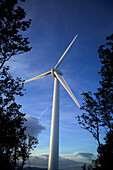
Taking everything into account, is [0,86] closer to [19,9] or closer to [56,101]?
[19,9]

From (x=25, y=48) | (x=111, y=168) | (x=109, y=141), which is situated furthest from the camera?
(x=109, y=141)

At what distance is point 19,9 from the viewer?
1573cm

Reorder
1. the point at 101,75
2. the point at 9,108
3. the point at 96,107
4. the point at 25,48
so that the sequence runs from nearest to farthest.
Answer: the point at 25,48 < the point at 9,108 < the point at 101,75 < the point at 96,107

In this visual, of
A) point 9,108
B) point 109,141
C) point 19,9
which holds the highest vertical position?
point 19,9

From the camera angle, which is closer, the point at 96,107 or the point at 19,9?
the point at 19,9

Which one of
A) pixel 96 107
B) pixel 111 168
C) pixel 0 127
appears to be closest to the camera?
pixel 0 127

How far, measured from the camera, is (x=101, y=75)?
23312 mm

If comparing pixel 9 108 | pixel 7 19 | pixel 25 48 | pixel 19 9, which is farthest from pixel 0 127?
pixel 19 9

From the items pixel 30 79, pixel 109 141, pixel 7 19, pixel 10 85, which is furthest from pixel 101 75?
pixel 30 79

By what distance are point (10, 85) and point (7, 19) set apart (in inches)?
318

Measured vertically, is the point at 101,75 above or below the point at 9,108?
above

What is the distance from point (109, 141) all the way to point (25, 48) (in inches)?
790

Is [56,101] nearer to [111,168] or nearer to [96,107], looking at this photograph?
[96,107]

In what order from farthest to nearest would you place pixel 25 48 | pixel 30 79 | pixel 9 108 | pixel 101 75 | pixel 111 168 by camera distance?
pixel 30 79 → pixel 101 75 → pixel 111 168 → pixel 9 108 → pixel 25 48
